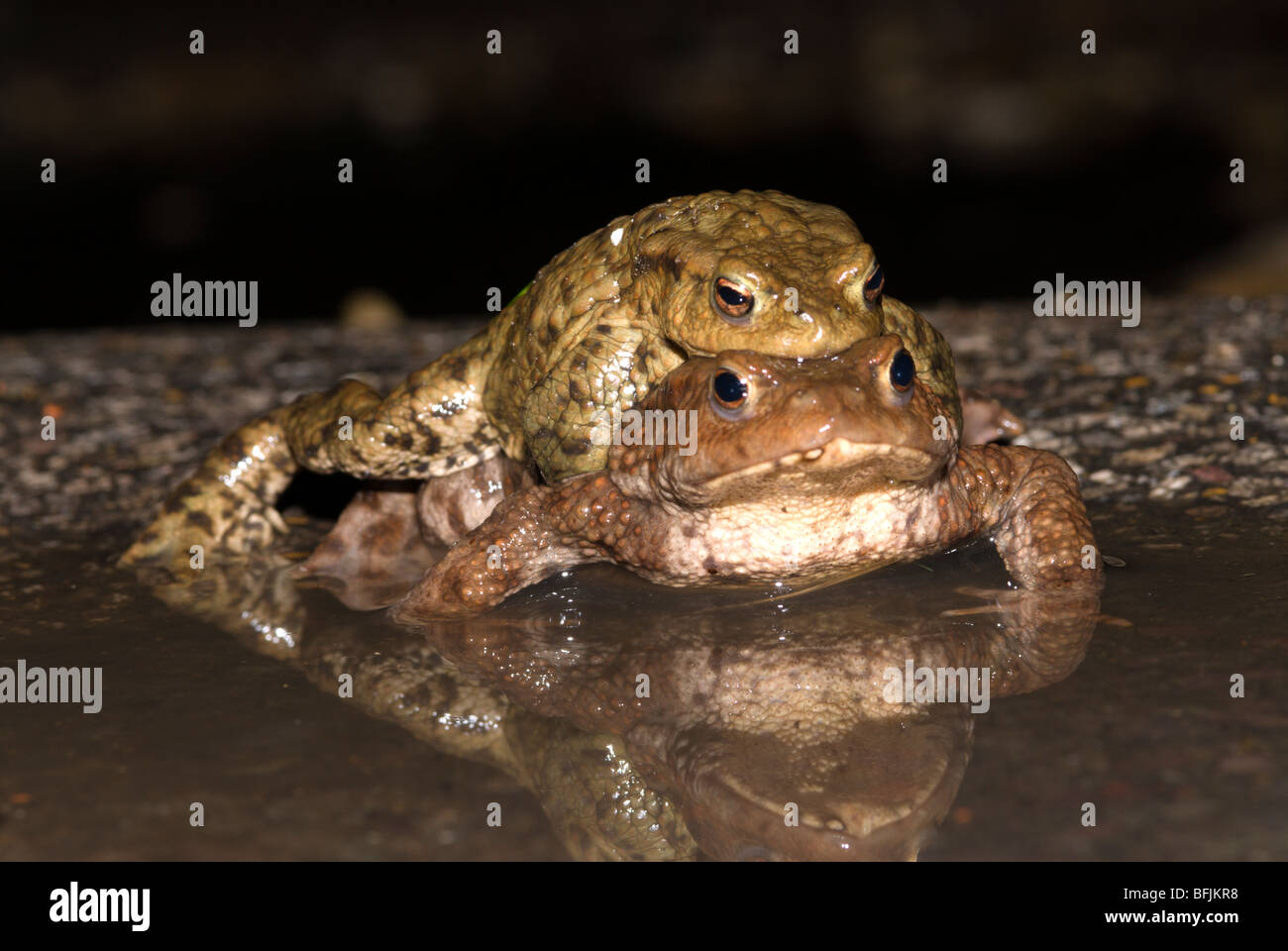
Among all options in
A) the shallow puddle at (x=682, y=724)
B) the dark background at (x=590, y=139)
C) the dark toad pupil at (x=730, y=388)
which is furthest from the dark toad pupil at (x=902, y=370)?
the dark background at (x=590, y=139)

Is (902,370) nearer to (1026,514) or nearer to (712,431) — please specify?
(712,431)

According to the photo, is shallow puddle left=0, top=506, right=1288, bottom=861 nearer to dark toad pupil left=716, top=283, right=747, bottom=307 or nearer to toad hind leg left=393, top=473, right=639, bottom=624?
toad hind leg left=393, top=473, right=639, bottom=624

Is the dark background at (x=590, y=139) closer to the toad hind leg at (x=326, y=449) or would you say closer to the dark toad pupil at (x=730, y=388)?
the toad hind leg at (x=326, y=449)

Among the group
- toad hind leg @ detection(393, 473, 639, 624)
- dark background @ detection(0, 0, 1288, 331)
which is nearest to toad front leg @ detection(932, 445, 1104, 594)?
toad hind leg @ detection(393, 473, 639, 624)

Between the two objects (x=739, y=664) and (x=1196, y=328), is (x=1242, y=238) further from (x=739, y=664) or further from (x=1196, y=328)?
(x=739, y=664)

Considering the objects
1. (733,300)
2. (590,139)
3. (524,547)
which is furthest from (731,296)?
(590,139)

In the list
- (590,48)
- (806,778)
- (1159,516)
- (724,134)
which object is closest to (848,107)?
(724,134)
